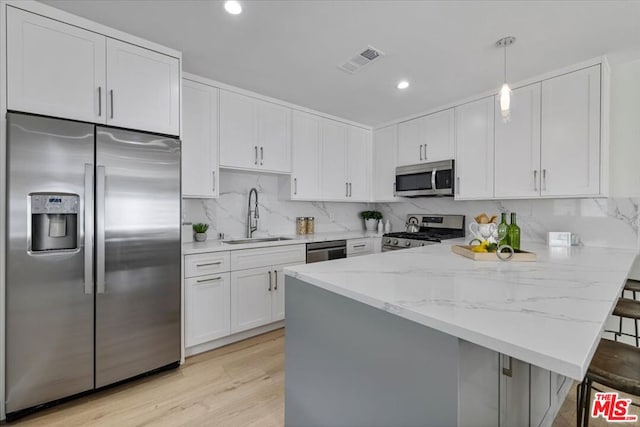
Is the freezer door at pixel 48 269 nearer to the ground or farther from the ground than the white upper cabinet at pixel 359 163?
nearer to the ground

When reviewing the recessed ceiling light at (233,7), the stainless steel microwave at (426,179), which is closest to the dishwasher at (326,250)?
the stainless steel microwave at (426,179)

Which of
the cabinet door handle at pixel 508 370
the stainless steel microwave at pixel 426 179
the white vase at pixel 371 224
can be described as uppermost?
the stainless steel microwave at pixel 426 179

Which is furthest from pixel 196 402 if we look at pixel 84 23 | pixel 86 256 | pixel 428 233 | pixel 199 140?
pixel 428 233

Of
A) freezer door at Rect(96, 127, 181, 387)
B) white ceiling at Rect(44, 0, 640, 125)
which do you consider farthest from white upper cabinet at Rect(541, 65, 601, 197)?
freezer door at Rect(96, 127, 181, 387)

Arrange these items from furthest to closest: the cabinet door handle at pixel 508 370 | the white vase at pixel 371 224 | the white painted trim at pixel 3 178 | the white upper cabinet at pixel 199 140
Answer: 1. the white vase at pixel 371 224
2. the white upper cabinet at pixel 199 140
3. the white painted trim at pixel 3 178
4. the cabinet door handle at pixel 508 370

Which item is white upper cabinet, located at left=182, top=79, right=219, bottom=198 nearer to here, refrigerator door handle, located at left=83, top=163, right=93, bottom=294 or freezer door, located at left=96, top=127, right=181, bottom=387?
freezer door, located at left=96, top=127, right=181, bottom=387

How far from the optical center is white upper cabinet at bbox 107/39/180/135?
6.67 ft

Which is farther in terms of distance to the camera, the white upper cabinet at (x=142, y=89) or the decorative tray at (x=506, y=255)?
the white upper cabinet at (x=142, y=89)

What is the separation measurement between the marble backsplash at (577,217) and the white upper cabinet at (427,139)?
→ 0.72 meters

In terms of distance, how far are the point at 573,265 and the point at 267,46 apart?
244cm

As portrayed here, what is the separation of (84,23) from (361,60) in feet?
6.27

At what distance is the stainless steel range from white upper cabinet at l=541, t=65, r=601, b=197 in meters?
1.10

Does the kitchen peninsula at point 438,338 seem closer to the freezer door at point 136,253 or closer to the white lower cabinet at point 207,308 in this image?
the freezer door at point 136,253

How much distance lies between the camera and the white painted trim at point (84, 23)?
1750mm
